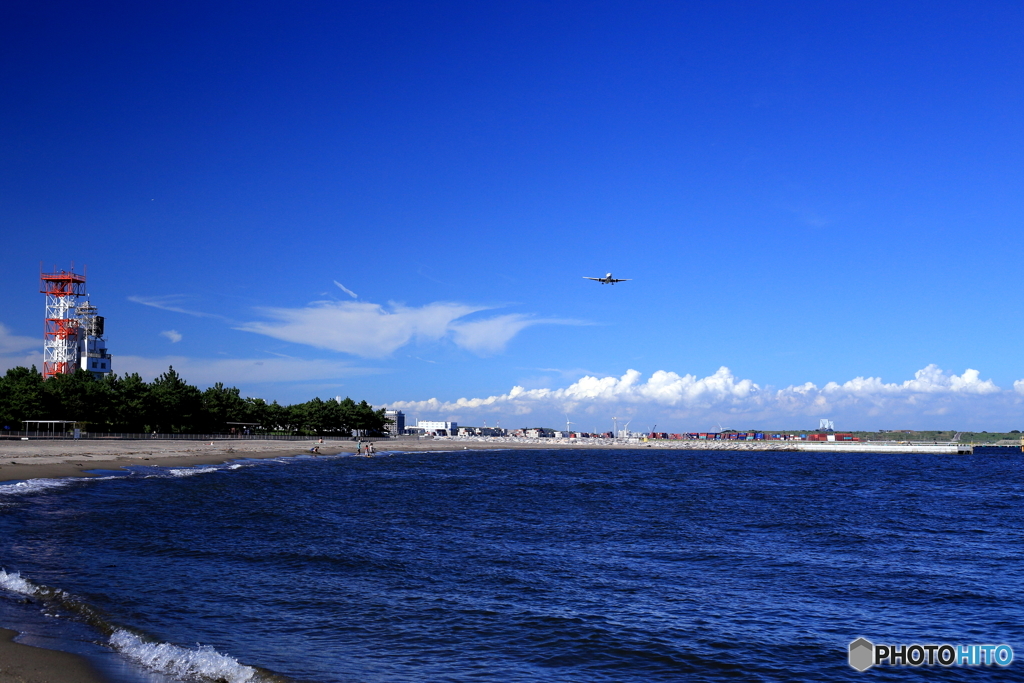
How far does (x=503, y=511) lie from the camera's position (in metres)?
40.4

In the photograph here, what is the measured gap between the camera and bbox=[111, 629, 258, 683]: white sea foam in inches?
479

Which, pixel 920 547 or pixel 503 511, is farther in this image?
pixel 503 511

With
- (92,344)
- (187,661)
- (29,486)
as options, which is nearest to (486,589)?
(187,661)

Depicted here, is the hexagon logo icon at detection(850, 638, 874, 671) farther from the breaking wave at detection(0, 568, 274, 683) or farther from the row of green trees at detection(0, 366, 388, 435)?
the row of green trees at detection(0, 366, 388, 435)

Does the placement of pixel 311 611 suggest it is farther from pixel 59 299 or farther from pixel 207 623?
pixel 59 299

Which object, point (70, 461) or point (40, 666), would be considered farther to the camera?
point (70, 461)

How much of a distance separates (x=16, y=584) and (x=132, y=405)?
328 ft

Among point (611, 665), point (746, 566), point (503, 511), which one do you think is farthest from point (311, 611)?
point (503, 511)

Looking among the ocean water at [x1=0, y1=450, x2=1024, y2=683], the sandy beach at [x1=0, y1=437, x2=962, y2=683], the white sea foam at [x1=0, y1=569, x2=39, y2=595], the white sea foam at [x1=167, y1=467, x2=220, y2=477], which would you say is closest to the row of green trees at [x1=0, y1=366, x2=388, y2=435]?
the sandy beach at [x1=0, y1=437, x2=962, y2=683]

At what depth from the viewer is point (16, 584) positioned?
17.9m

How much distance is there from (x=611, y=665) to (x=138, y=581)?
538 inches

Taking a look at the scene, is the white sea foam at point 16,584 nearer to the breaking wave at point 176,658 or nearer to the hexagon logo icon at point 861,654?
the breaking wave at point 176,658

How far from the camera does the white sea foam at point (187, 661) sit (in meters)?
12.2

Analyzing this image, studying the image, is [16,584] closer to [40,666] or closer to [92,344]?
[40,666]
